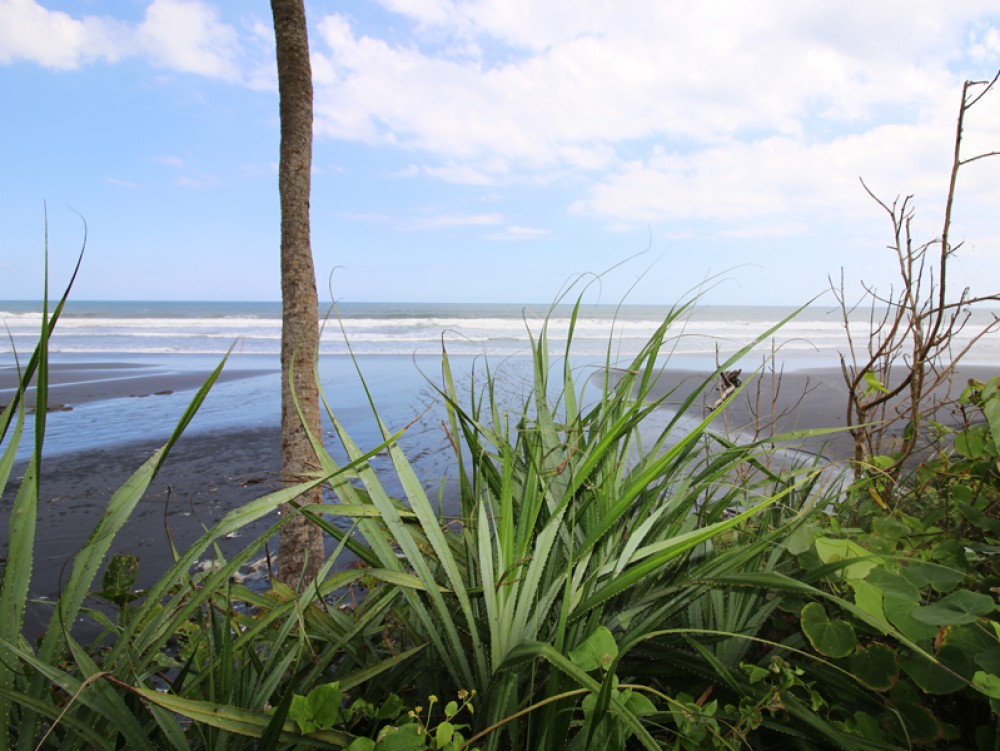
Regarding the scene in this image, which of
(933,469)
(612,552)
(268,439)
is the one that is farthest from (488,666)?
(268,439)

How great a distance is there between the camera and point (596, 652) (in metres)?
0.97

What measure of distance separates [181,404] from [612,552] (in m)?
11.6

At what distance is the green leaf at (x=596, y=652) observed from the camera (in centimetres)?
96

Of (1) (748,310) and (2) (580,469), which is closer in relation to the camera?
(2) (580,469)

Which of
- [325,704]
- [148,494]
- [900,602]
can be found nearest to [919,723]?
[900,602]

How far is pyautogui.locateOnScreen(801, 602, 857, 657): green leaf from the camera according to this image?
1016 millimetres

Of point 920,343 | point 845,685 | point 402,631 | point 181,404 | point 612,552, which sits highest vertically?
point 920,343

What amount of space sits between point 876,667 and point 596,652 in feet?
1.61

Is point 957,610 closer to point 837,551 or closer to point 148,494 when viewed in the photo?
point 837,551

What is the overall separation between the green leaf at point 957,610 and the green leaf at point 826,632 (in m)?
0.11

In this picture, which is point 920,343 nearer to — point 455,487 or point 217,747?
point 217,747

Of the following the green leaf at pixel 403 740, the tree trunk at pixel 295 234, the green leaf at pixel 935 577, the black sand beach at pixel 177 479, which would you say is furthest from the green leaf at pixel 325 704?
the tree trunk at pixel 295 234

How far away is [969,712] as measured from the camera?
3.69 feet

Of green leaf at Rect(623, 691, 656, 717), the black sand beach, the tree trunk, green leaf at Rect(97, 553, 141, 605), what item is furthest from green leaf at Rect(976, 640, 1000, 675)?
the tree trunk
